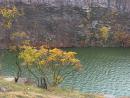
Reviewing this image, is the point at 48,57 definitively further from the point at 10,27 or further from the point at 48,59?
the point at 10,27

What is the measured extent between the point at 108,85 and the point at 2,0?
4619cm

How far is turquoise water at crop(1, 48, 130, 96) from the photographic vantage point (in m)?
54.5

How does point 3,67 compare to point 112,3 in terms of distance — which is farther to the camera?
point 112,3

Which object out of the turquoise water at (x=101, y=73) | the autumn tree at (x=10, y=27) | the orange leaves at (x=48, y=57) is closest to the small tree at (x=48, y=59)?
the orange leaves at (x=48, y=57)

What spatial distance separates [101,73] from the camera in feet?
208

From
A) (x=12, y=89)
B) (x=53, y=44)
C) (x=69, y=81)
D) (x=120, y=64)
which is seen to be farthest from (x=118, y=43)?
(x=12, y=89)

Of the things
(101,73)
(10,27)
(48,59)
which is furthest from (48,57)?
(10,27)

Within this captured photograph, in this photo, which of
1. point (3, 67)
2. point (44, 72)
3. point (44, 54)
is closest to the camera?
point (44, 54)

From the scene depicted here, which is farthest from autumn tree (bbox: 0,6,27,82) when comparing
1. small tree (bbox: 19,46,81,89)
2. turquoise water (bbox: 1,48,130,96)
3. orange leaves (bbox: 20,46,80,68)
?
orange leaves (bbox: 20,46,80,68)

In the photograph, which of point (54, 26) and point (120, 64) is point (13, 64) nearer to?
point (120, 64)

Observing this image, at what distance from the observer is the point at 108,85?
56.0 metres

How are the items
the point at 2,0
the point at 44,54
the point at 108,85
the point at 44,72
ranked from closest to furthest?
1. the point at 44,54
2. the point at 44,72
3. the point at 108,85
4. the point at 2,0

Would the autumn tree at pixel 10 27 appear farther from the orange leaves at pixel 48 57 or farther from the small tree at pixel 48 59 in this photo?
the orange leaves at pixel 48 57

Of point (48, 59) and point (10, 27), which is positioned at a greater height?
point (48, 59)
